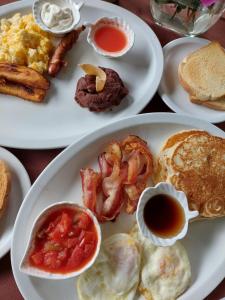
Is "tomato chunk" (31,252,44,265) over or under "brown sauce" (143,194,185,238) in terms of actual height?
under

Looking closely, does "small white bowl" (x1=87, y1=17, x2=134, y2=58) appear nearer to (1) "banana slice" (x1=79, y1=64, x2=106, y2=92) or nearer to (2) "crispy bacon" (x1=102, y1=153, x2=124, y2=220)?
(1) "banana slice" (x1=79, y1=64, x2=106, y2=92)

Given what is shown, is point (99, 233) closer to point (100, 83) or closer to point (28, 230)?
point (28, 230)

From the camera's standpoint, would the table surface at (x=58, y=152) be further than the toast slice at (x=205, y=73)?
No

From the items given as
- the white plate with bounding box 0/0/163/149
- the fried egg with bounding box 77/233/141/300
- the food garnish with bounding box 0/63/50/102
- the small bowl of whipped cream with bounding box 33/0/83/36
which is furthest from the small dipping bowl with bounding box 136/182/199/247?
the small bowl of whipped cream with bounding box 33/0/83/36

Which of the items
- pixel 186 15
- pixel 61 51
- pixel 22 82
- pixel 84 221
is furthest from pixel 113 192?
pixel 186 15

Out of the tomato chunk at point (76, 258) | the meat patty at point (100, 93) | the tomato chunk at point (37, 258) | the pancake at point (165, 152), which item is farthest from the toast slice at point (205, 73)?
the tomato chunk at point (37, 258)

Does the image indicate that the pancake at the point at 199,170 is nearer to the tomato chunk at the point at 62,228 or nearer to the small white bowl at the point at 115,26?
the tomato chunk at the point at 62,228

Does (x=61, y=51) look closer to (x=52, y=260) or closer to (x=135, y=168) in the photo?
(x=135, y=168)
